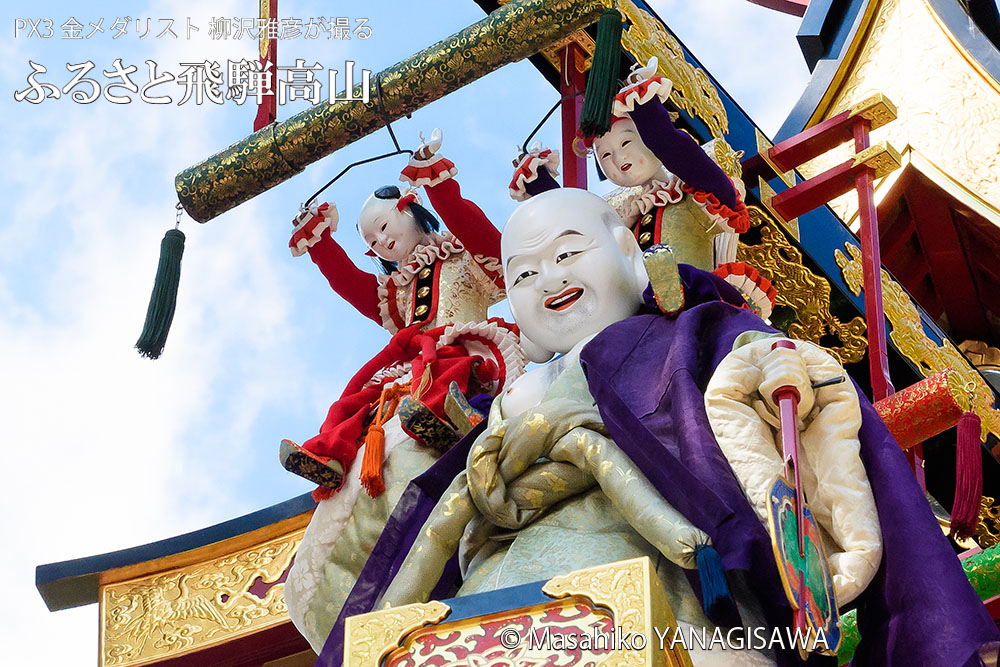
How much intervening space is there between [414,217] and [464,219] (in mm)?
320

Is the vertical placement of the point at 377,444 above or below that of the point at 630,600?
above

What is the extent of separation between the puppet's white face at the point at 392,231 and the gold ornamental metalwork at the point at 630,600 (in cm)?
216

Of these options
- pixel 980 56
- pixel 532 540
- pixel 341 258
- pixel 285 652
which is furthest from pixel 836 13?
pixel 532 540

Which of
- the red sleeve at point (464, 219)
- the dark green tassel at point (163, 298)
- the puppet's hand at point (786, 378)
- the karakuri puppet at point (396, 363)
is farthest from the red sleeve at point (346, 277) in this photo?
the puppet's hand at point (786, 378)

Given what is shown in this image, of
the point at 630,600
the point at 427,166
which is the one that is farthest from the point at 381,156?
the point at 630,600

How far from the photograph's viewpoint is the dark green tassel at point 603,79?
3.79m

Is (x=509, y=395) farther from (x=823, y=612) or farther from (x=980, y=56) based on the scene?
(x=980, y=56)

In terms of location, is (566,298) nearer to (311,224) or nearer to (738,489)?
(738,489)

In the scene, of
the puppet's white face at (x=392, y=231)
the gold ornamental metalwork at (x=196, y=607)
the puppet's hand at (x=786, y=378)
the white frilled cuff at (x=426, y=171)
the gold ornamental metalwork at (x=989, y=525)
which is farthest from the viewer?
the gold ornamental metalwork at (x=989, y=525)

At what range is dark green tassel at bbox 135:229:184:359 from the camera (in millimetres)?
4020

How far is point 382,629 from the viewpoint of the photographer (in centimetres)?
264

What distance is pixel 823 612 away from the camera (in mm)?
2760

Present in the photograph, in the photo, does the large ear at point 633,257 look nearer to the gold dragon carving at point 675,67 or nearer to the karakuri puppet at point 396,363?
the karakuri puppet at point 396,363

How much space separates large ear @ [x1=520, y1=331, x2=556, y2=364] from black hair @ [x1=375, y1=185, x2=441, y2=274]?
2.96 feet
